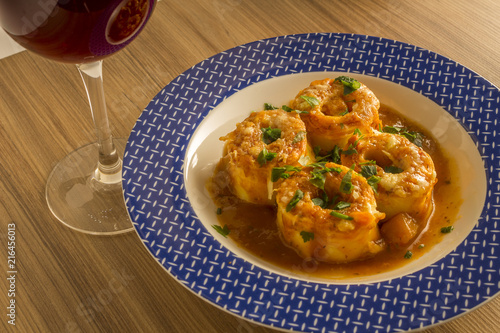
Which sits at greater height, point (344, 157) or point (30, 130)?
point (344, 157)

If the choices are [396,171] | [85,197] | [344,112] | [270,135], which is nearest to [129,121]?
[85,197]

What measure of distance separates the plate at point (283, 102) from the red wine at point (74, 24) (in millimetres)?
502

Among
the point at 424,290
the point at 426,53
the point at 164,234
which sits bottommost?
the point at 164,234

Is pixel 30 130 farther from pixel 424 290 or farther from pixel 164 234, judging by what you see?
pixel 424 290

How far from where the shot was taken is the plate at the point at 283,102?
153cm

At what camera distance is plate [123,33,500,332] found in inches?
60.4

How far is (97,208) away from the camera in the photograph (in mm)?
2082

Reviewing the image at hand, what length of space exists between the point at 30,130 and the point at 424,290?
1753mm

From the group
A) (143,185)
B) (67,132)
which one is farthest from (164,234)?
(67,132)

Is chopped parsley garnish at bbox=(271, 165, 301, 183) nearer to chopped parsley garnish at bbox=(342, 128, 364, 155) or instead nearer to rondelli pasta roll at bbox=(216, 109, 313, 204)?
rondelli pasta roll at bbox=(216, 109, 313, 204)

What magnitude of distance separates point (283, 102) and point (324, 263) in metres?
0.81

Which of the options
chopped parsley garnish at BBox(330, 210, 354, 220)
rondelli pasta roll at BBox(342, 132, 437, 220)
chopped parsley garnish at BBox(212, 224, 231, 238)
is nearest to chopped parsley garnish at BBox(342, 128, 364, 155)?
rondelli pasta roll at BBox(342, 132, 437, 220)

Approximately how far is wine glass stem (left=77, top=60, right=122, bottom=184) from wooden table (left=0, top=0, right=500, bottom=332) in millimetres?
258

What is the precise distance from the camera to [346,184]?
1.79 m
